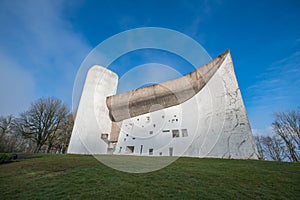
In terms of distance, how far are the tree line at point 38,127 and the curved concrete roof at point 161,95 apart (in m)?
9.23

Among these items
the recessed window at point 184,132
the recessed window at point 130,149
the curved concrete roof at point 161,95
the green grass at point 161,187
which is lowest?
the green grass at point 161,187

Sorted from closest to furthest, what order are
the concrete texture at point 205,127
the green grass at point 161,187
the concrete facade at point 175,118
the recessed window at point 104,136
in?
the green grass at point 161,187 → the concrete texture at point 205,127 → the concrete facade at point 175,118 → the recessed window at point 104,136

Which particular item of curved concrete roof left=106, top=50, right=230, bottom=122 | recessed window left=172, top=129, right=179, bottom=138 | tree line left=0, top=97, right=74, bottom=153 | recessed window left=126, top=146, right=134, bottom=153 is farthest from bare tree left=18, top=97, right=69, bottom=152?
recessed window left=172, top=129, right=179, bottom=138

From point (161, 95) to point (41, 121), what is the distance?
19646mm

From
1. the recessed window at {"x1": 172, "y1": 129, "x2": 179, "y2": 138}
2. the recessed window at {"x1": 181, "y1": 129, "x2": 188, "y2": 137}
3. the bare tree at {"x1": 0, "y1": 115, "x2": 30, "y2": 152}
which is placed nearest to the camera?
the recessed window at {"x1": 181, "y1": 129, "x2": 188, "y2": 137}

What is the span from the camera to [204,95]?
14.8 m

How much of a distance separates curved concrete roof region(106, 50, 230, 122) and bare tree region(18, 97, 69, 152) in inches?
363

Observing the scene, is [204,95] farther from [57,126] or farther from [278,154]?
[57,126]

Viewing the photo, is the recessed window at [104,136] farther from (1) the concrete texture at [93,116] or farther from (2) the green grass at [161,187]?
(2) the green grass at [161,187]

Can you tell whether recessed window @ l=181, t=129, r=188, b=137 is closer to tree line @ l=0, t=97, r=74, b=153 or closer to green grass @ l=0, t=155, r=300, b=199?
green grass @ l=0, t=155, r=300, b=199

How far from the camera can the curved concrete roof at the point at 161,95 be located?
49.1 ft

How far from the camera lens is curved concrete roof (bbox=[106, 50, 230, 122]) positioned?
15.0 m

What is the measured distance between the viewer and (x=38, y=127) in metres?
22.7

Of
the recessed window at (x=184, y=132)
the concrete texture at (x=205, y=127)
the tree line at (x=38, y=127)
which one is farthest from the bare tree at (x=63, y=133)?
the recessed window at (x=184, y=132)
